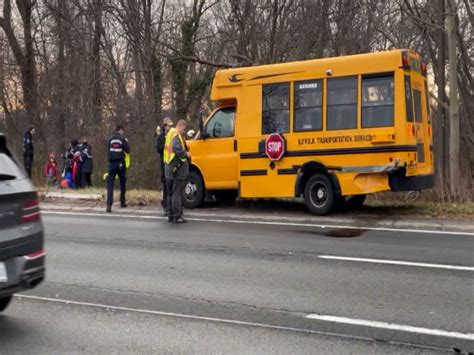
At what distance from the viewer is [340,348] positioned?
4906 mm

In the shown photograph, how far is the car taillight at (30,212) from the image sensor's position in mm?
5247

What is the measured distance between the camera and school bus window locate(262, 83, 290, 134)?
12.4m

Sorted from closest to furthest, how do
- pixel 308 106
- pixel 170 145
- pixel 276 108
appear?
pixel 170 145 < pixel 308 106 < pixel 276 108

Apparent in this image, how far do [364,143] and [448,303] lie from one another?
5.66 metres

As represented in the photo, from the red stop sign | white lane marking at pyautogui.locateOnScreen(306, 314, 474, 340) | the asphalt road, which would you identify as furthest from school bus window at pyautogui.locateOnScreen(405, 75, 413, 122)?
white lane marking at pyautogui.locateOnScreen(306, 314, 474, 340)

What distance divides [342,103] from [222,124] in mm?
2869

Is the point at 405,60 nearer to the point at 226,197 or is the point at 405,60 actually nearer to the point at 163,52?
the point at 226,197

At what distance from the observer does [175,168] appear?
11812 mm

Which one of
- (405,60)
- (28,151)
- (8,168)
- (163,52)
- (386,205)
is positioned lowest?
(386,205)

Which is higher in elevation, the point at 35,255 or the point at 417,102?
Answer: the point at 417,102

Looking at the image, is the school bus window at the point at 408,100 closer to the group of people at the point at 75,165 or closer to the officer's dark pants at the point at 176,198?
the officer's dark pants at the point at 176,198

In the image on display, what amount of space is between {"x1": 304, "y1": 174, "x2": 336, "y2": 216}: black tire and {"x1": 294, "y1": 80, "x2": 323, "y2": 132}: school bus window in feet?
3.28

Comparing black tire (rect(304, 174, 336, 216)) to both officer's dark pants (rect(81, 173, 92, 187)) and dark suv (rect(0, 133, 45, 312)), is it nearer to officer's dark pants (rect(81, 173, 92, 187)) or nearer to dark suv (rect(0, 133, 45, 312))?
dark suv (rect(0, 133, 45, 312))

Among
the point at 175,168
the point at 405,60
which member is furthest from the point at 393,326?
the point at 175,168
